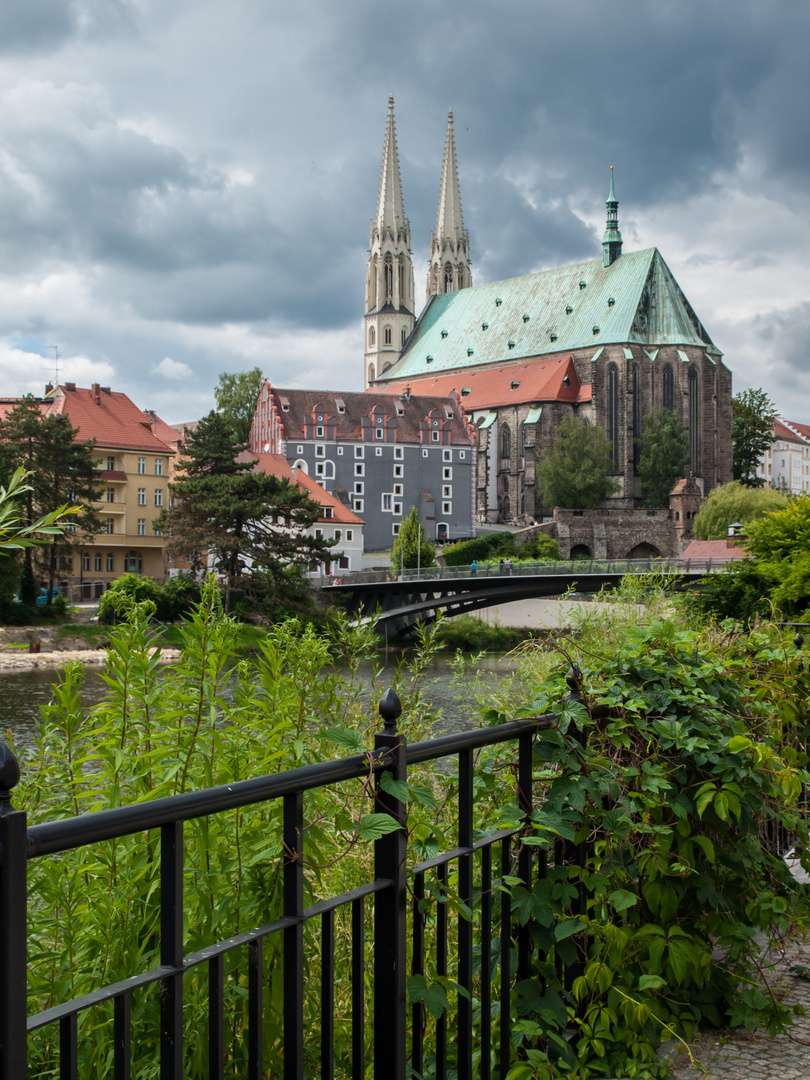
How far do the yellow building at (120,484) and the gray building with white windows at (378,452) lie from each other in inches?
621

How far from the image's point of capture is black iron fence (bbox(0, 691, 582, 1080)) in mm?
1287

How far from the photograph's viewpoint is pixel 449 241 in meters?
99.4

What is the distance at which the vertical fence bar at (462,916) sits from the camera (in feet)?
7.64

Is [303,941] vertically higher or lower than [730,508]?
lower

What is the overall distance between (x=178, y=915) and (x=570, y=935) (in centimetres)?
157

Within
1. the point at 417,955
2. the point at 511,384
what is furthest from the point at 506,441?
the point at 417,955

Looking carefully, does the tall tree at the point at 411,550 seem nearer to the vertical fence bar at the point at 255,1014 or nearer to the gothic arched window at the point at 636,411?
the gothic arched window at the point at 636,411

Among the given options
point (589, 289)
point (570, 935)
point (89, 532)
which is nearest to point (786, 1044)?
point (570, 935)

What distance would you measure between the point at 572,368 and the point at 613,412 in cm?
537

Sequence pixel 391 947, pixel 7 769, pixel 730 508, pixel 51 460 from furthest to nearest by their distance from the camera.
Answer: pixel 730 508
pixel 51 460
pixel 391 947
pixel 7 769

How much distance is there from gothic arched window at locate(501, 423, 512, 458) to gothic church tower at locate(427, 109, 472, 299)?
2467cm

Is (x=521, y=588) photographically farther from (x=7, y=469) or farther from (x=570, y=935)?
(x=570, y=935)

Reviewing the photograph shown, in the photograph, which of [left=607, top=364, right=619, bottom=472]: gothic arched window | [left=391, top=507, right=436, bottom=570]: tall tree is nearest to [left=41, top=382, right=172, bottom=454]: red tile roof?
[left=391, top=507, right=436, bottom=570]: tall tree

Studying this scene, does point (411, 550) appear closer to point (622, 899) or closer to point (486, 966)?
point (622, 899)
